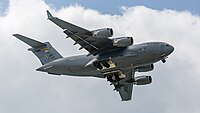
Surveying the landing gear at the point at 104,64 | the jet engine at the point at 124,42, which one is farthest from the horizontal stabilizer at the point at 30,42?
the jet engine at the point at 124,42

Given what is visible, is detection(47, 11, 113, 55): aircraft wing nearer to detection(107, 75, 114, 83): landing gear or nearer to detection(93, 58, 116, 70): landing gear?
detection(93, 58, 116, 70): landing gear

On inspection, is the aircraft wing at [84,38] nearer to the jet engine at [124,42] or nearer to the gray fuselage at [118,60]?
the gray fuselage at [118,60]

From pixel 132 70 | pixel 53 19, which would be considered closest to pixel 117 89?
pixel 132 70

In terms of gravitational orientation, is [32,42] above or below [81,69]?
above

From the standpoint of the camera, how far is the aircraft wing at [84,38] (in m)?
46.4

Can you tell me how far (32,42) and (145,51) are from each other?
508 inches

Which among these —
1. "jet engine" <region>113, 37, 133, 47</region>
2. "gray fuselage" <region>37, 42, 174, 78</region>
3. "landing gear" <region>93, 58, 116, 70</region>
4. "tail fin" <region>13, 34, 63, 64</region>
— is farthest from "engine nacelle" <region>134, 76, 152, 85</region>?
"jet engine" <region>113, 37, 133, 47</region>

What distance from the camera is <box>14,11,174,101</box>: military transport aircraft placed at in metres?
48.1

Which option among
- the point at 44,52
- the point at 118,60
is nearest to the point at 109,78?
the point at 118,60

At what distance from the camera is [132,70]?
179ft

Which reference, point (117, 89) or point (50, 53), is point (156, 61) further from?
point (50, 53)

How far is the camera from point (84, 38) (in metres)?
49.2

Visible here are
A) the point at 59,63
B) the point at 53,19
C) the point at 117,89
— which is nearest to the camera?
the point at 53,19

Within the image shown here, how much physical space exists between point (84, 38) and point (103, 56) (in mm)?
2961
